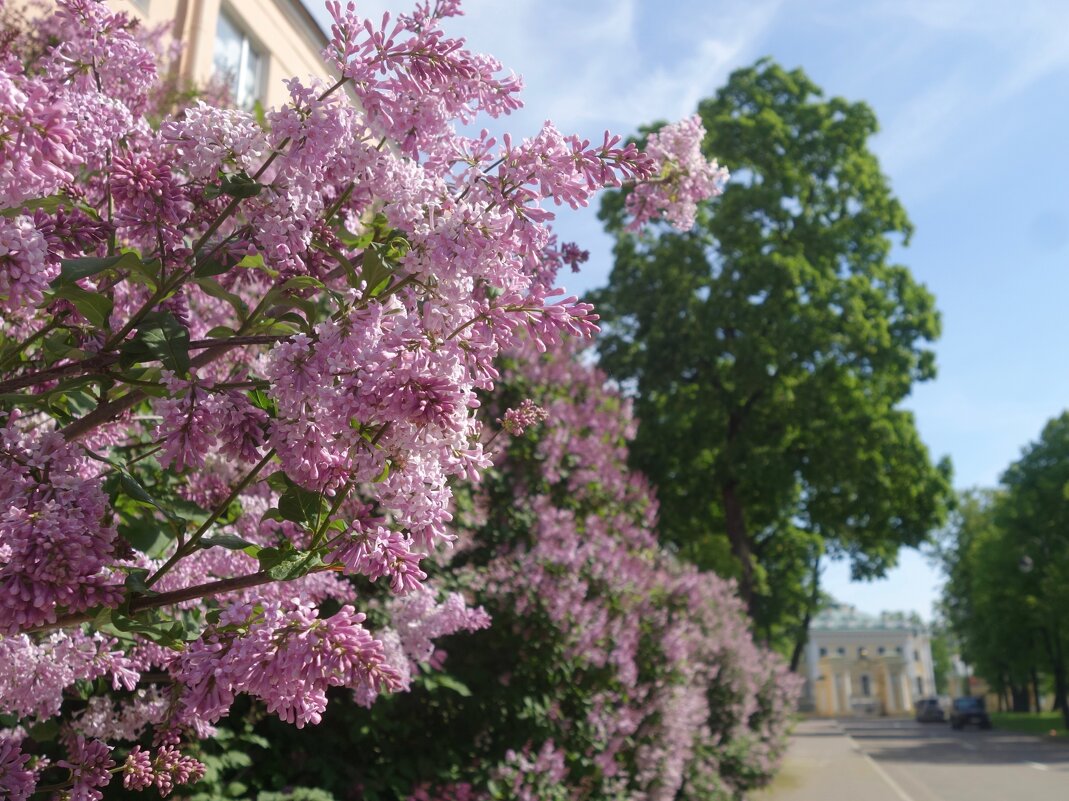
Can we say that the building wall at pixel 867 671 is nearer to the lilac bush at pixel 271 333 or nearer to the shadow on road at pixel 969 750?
the shadow on road at pixel 969 750

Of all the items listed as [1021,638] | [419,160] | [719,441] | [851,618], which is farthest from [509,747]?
[851,618]

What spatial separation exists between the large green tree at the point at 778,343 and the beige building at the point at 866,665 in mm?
62691

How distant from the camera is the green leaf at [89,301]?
2.02 metres

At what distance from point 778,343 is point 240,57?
14.0m

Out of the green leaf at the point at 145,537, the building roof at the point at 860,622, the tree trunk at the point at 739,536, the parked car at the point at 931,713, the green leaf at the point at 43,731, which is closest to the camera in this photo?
the green leaf at the point at 145,537

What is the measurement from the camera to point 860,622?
121 meters

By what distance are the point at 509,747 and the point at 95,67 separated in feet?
18.6

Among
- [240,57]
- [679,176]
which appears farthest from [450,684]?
[240,57]

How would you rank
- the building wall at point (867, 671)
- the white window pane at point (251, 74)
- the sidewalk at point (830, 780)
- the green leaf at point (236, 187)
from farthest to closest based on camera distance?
the building wall at point (867, 671)
the sidewalk at point (830, 780)
the white window pane at point (251, 74)
the green leaf at point (236, 187)

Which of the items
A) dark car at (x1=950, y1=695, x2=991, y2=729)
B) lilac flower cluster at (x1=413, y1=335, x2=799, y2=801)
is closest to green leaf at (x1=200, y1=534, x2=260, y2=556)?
lilac flower cluster at (x1=413, y1=335, x2=799, y2=801)

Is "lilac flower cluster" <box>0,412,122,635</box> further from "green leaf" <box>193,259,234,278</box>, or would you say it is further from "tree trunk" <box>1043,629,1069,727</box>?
"tree trunk" <box>1043,629,1069,727</box>

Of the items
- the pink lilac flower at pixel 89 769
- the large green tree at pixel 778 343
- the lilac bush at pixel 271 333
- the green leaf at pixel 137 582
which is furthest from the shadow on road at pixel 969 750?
the green leaf at pixel 137 582

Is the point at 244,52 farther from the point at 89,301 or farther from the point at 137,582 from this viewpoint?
the point at 137,582

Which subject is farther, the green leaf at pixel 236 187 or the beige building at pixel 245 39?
the beige building at pixel 245 39
